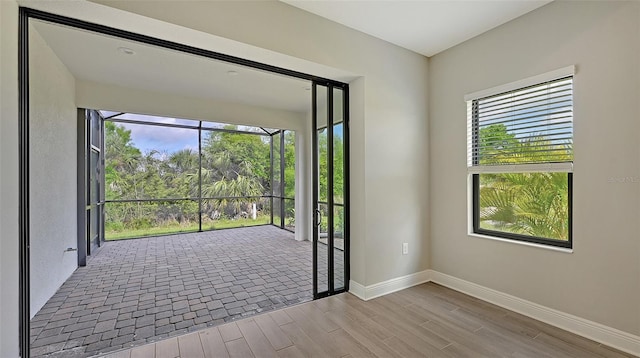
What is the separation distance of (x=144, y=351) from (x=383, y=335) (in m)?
1.78

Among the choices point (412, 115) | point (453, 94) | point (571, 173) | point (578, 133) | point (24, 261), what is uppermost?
point (453, 94)

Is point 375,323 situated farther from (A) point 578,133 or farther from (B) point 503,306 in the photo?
(A) point 578,133

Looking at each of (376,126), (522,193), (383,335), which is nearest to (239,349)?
(383,335)

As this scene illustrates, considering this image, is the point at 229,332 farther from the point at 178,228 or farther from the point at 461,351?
the point at 178,228

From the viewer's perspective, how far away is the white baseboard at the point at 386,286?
2.93 meters

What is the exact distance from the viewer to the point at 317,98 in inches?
122

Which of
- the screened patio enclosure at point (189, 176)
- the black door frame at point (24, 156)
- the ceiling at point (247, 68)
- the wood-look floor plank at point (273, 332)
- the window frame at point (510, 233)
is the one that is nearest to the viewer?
the black door frame at point (24, 156)

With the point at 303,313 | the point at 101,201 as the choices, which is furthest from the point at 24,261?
the point at 101,201

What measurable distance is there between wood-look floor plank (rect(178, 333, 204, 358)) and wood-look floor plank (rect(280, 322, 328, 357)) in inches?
25.3

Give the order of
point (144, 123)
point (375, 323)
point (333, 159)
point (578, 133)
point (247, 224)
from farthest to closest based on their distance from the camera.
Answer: point (247, 224), point (144, 123), point (333, 159), point (375, 323), point (578, 133)

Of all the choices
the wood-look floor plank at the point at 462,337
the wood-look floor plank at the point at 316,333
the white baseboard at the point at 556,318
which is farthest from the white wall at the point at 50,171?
the white baseboard at the point at 556,318

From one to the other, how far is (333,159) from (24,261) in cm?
253

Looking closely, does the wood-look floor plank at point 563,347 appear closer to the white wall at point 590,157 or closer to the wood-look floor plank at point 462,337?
the white wall at point 590,157

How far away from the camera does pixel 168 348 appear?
206 centimetres
